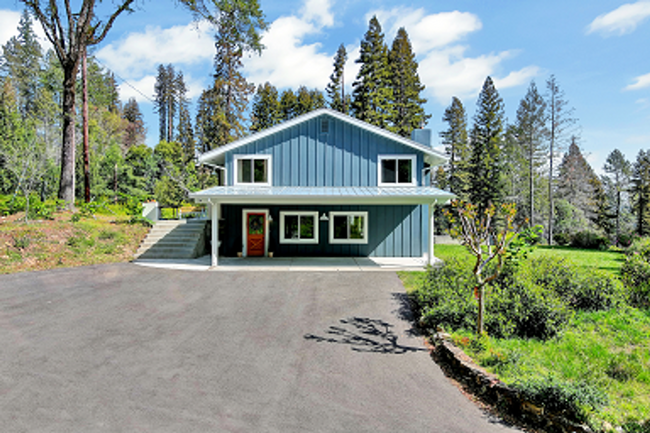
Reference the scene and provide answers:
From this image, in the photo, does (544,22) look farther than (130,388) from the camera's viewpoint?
Yes

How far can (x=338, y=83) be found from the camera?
31.6 metres

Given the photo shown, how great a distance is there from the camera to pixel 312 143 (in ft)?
43.8

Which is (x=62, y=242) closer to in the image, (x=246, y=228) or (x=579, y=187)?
(x=246, y=228)

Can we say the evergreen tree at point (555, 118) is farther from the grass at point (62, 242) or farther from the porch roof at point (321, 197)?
the grass at point (62, 242)

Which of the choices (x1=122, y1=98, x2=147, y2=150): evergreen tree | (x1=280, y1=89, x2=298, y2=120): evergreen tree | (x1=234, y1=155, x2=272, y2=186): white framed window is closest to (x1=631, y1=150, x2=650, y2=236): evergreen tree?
(x1=234, y1=155, x2=272, y2=186): white framed window

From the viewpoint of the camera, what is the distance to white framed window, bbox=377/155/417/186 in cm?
1331

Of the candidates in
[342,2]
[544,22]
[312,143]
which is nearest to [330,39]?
[342,2]

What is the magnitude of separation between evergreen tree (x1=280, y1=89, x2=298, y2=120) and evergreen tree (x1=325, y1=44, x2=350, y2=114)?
243 inches

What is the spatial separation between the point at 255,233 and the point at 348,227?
3.81 m

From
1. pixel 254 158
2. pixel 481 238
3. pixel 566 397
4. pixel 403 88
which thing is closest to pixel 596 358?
pixel 566 397

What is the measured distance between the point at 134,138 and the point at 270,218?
141 ft

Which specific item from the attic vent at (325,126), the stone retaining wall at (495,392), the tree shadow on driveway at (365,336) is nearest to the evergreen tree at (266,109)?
the attic vent at (325,126)

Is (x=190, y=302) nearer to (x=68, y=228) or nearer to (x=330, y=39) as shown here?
(x=68, y=228)

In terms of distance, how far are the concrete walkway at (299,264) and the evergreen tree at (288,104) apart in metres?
27.0
